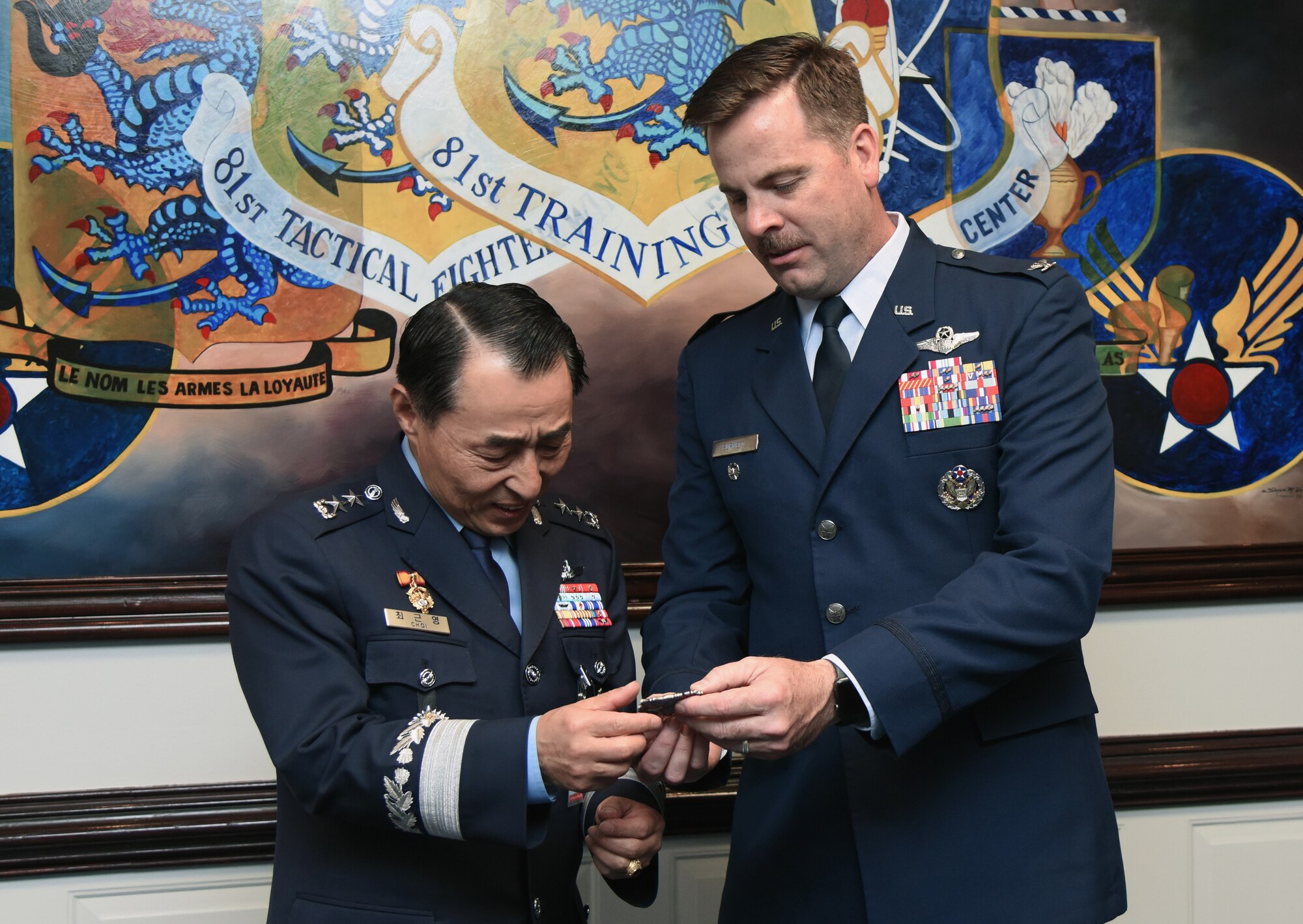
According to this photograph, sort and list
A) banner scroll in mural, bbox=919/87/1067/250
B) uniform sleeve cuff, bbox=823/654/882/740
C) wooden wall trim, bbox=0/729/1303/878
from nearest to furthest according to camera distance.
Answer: uniform sleeve cuff, bbox=823/654/882/740, wooden wall trim, bbox=0/729/1303/878, banner scroll in mural, bbox=919/87/1067/250

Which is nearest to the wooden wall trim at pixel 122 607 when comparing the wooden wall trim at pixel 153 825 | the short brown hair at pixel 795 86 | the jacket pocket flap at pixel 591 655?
the wooden wall trim at pixel 153 825

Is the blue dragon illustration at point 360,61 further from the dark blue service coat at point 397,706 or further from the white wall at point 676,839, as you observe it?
the white wall at point 676,839

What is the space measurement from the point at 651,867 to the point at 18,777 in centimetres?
132

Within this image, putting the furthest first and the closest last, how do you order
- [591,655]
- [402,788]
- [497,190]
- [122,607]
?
[497,190] < [122,607] < [591,655] < [402,788]

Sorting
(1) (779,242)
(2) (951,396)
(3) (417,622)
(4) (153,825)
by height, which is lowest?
(4) (153,825)

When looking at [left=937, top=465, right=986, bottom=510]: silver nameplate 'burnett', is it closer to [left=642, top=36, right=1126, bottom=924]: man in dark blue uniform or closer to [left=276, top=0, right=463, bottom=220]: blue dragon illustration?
[left=642, top=36, right=1126, bottom=924]: man in dark blue uniform

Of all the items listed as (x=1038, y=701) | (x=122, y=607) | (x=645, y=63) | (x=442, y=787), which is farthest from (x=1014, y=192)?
(x=122, y=607)

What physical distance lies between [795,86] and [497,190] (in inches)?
35.5

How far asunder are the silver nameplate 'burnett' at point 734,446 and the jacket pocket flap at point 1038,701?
51cm

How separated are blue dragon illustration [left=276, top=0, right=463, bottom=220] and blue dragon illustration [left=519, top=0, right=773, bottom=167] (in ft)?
0.83

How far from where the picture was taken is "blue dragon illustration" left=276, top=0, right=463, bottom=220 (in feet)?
7.70

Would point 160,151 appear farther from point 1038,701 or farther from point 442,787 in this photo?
point 1038,701

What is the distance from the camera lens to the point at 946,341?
1.71 m

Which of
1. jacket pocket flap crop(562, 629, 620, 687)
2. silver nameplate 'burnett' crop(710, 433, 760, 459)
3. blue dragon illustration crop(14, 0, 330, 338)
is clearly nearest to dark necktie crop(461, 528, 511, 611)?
jacket pocket flap crop(562, 629, 620, 687)
